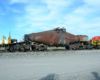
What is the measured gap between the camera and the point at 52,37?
15516 millimetres

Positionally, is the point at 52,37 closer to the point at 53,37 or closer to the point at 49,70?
the point at 53,37

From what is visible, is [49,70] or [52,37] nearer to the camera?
[49,70]

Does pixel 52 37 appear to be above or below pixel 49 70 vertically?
above

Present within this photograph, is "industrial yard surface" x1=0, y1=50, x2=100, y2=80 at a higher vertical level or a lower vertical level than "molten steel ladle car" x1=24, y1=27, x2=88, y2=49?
lower

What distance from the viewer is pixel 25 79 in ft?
13.8

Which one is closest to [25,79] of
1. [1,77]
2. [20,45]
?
[1,77]

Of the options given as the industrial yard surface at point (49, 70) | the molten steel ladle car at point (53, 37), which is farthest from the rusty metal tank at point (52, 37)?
the industrial yard surface at point (49, 70)

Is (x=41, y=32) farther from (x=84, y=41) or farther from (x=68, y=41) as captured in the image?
(x=84, y=41)

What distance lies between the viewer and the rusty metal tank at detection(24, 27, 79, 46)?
590 inches

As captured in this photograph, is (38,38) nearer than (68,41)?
Yes

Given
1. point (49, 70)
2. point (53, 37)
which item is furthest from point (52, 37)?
point (49, 70)

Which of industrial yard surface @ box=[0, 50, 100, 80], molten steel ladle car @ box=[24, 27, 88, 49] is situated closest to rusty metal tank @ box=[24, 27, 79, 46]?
molten steel ladle car @ box=[24, 27, 88, 49]

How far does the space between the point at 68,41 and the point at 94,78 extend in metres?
12.5

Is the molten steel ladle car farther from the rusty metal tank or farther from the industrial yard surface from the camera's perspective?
the industrial yard surface
